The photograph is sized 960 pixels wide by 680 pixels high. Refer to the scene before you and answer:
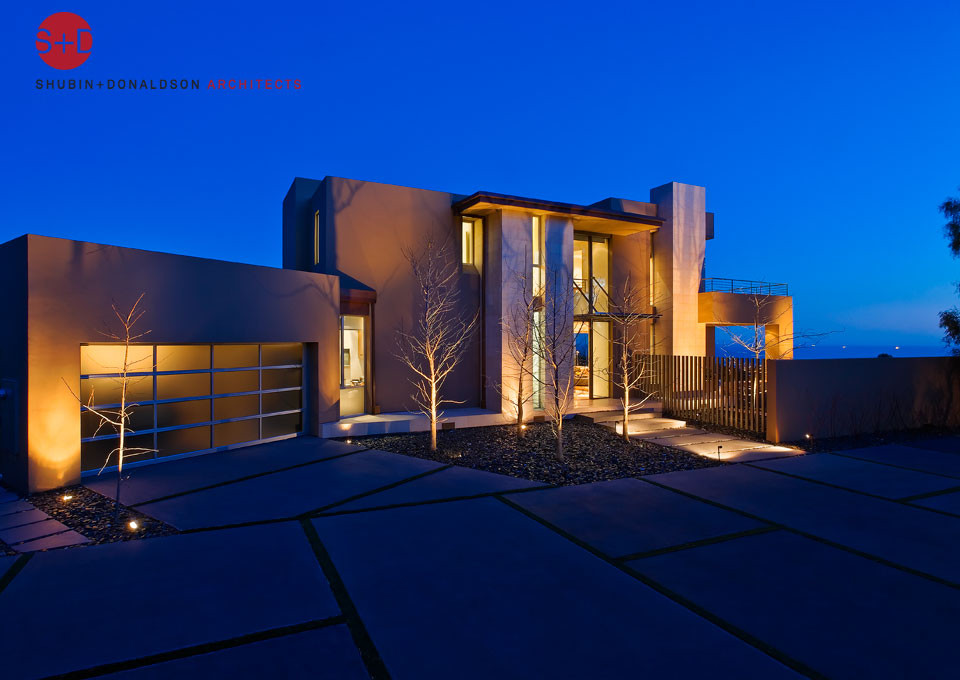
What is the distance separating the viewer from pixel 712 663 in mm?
2979

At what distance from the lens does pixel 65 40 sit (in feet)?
39.2

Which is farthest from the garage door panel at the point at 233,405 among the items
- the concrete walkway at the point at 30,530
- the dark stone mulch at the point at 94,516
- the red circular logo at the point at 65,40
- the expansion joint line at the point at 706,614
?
the expansion joint line at the point at 706,614

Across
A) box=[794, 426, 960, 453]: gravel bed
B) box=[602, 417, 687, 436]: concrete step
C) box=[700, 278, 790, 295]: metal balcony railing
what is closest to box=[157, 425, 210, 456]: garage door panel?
box=[602, 417, 687, 436]: concrete step

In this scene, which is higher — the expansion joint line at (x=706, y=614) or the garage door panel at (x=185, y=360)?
the garage door panel at (x=185, y=360)

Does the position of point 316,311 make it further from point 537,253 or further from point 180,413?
point 180,413

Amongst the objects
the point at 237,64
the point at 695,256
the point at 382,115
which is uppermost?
the point at 382,115

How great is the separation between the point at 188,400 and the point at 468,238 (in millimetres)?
8336

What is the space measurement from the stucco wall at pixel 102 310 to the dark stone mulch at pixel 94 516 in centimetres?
45

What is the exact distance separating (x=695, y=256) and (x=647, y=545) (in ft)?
44.6

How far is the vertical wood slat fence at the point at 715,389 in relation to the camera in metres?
11.0

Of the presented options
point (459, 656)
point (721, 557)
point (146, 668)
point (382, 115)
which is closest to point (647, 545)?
point (721, 557)

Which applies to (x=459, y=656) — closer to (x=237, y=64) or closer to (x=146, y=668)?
(x=146, y=668)

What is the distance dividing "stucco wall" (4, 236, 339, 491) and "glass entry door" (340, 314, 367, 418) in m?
1.97

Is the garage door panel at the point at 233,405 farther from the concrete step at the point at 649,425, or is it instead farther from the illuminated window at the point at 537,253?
the concrete step at the point at 649,425
